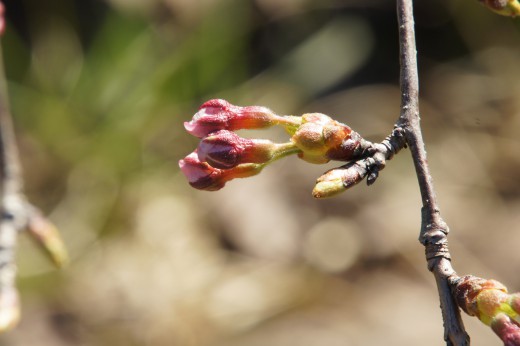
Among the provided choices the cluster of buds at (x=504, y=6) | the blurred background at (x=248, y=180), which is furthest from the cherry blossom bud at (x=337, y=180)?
the blurred background at (x=248, y=180)

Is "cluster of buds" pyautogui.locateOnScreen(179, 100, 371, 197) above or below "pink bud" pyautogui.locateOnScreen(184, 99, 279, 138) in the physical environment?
below

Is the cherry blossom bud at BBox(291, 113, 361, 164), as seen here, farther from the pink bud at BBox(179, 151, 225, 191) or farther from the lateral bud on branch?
the pink bud at BBox(179, 151, 225, 191)

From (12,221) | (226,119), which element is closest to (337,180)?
(226,119)

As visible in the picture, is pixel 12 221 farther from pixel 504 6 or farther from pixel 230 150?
pixel 504 6

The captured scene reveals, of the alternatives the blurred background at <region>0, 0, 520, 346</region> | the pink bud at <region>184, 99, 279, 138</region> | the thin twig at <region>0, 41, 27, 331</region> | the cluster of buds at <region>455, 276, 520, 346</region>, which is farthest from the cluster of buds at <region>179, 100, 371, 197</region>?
the blurred background at <region>0, 0, 520, 346</region>

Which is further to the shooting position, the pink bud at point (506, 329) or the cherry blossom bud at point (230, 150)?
the cherry blossom bud at point (230, 150)

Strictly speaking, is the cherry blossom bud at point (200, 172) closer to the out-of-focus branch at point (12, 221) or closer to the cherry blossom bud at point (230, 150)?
the cherry blossom bud at point (230, 150)
